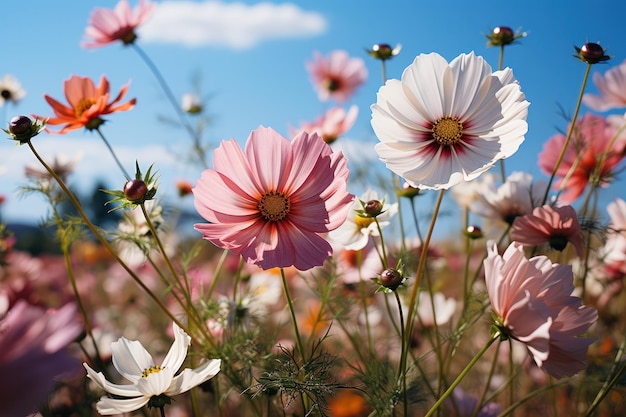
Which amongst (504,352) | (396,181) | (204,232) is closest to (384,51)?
(396,181)

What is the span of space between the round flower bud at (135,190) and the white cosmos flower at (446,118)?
0.21 metres

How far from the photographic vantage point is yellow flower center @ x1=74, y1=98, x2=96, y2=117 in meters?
0.78

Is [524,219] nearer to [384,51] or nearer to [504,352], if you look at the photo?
[384,51]

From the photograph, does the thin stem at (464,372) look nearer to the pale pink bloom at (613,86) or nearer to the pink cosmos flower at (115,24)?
the pale pink bloom at (613,86)

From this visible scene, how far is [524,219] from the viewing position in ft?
2.15

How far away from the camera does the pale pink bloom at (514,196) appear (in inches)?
32.2

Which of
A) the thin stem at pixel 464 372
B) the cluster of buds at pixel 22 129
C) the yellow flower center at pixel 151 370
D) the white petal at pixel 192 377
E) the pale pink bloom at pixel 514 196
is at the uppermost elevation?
the cluster of buds at pixel 22 129

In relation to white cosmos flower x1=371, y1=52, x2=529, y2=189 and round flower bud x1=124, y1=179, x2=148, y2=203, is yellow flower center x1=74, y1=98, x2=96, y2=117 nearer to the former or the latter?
round flower bud x1=124, y1=179, x2=148, y2=203

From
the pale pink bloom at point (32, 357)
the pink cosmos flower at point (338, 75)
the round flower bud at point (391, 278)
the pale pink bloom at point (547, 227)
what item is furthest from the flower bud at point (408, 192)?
the pink cosmos flower at point (338, 75)

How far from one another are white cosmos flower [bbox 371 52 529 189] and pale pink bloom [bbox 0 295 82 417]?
12.7 inches

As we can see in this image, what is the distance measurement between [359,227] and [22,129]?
1.26 feet

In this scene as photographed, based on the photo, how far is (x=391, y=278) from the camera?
52cm

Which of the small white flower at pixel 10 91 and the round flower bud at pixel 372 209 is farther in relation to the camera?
the small white flower at pixel 10 91

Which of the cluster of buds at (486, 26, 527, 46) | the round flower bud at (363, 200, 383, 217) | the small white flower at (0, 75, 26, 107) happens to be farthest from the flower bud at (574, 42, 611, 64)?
the small white flower at (0, 75, 26, 107)
